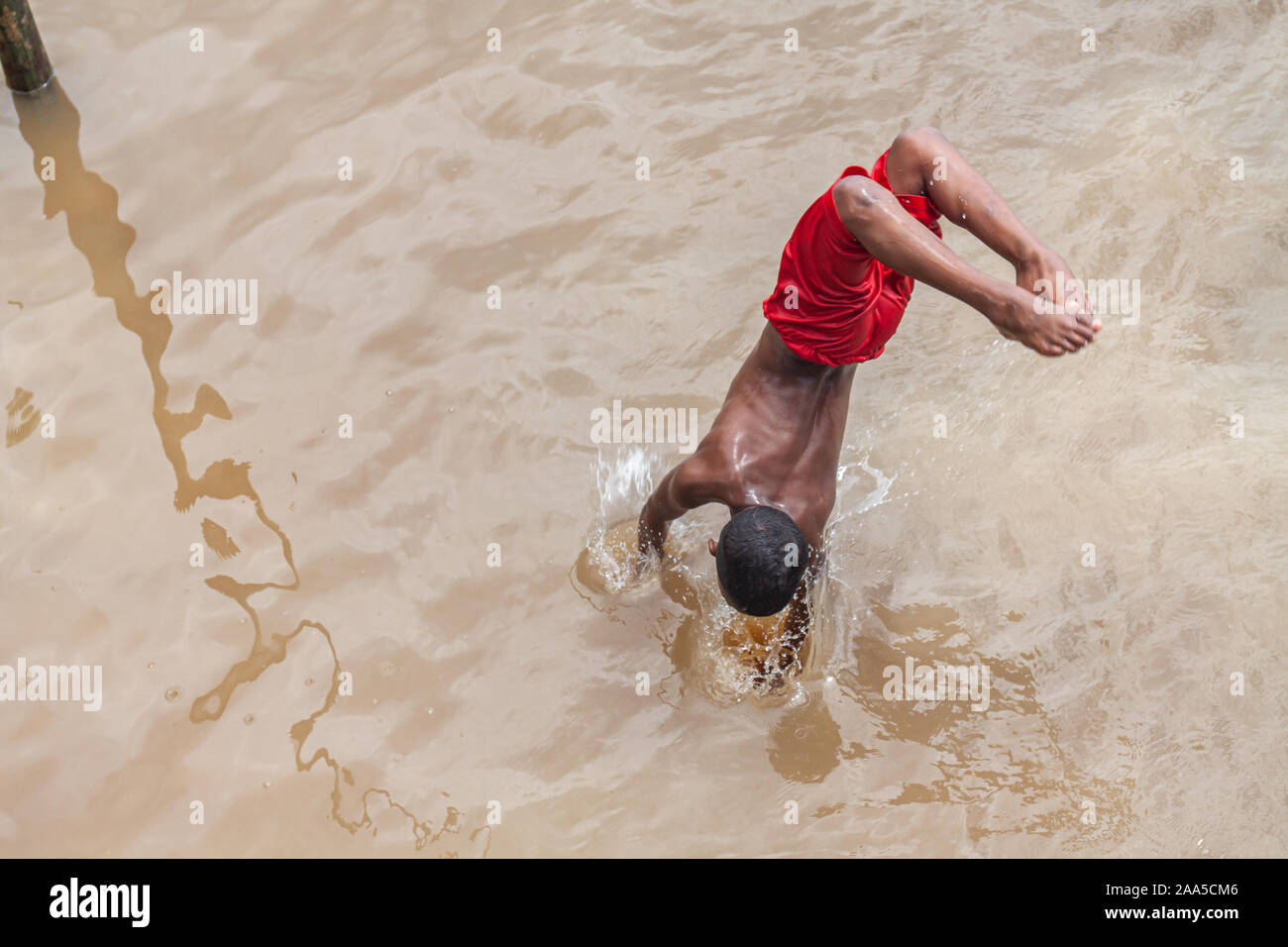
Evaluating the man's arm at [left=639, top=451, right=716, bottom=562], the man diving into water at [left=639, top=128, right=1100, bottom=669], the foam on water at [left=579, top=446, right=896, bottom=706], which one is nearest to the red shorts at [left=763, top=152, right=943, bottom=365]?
the man diving into water at [left=639, top=128, right=1100, bottom=669]

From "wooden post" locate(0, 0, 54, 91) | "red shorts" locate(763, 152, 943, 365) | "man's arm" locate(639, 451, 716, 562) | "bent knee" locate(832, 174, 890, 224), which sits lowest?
"man's arm" locate(639, 451, 716, 562)

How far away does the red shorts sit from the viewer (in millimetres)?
3320

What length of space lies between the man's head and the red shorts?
1.93 ft

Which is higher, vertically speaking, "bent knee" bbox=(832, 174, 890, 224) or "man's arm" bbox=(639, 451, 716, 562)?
"bent knee" bbox=(832, 174, 890, 224)

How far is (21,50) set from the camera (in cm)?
499

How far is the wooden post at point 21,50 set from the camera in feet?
16.1

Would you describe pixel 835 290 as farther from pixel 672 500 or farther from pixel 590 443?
pixel 590 443

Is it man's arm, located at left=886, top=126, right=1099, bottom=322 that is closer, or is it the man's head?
man's arm, located at left=886, top=126, right=1099, bottom=322

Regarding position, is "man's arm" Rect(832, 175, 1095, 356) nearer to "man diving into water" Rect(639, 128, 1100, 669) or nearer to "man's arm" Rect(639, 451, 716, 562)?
"man diving into water" Rect(639, 128, 1100, 669)

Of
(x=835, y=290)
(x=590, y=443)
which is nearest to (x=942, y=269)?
(x=835, y=290)

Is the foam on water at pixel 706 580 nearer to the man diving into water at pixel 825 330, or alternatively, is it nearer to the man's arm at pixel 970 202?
the man diving into water at pixel 825 330

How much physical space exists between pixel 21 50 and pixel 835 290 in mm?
3884

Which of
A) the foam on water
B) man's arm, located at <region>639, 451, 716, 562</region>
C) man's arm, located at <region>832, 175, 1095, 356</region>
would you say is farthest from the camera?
the foam on water

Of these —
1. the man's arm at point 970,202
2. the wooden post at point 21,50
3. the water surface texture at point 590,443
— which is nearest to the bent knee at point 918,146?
the man's arm at point 970,202
